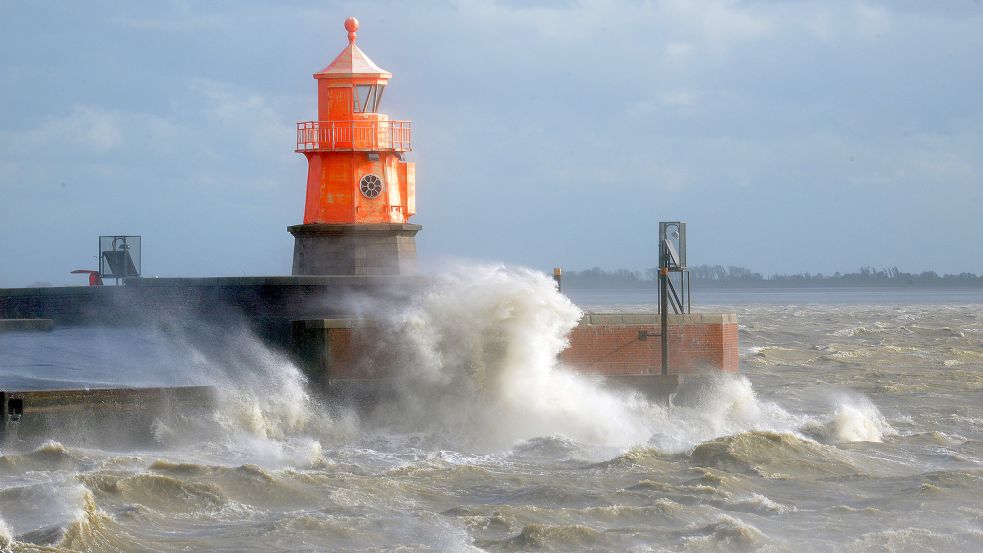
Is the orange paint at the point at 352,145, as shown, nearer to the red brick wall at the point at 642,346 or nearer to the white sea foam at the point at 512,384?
the white sea foam at the point at 512,384

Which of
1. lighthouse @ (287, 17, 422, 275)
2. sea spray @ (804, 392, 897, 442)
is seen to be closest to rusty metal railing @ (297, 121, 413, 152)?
lighthouse @ (287, 17, 422, 275)

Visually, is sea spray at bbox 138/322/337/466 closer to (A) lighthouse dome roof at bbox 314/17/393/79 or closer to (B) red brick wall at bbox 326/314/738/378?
(B) red brick wall at bbox 326/314/738/378

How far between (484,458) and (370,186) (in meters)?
6.67

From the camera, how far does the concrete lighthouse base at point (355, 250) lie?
62.8 ft

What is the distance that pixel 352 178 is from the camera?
63.1 feet

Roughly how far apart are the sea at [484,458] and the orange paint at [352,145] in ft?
8.77

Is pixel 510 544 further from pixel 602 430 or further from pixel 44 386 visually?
pixel 44 386

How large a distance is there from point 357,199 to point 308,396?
5.05m

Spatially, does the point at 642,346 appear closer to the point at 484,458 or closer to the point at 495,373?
the point at 495,373

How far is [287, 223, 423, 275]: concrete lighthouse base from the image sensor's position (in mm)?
19141

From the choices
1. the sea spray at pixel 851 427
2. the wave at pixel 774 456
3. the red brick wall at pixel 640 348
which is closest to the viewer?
the wave at pixel 774 456

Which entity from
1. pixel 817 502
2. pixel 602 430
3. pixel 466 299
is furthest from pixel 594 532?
pixel 466 299

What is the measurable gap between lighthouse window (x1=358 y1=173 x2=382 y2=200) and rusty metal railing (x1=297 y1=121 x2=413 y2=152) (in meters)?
0.43

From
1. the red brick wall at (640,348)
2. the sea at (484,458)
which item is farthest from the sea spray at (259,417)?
the red brick wall at (640,348)
